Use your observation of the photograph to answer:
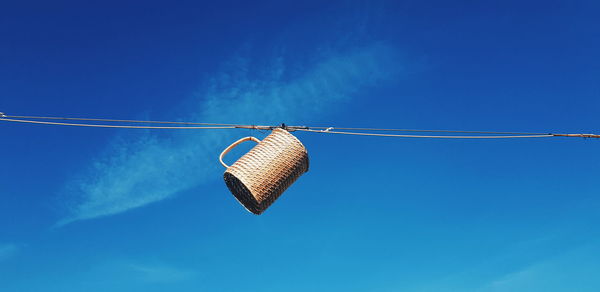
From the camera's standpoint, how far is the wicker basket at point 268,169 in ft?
17.8

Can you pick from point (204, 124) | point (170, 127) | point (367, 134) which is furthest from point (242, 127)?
point (367, 134)

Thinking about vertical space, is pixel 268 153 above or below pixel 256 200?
above

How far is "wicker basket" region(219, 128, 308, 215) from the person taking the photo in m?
5.42

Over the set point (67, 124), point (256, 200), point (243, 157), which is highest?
point (67, 124)

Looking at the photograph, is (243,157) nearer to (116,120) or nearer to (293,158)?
(293,158)

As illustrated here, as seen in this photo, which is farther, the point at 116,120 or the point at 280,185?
the point at 116,120

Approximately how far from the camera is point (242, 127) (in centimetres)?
592

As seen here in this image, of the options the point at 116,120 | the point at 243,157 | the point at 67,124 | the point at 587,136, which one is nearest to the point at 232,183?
the point at 243,157

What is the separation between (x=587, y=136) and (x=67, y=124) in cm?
511

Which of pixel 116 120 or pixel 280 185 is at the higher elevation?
pixel 116 120

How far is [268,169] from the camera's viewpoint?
5.46 m

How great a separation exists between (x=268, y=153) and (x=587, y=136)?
3.08 m

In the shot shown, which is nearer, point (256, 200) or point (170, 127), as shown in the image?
point (256, 200)

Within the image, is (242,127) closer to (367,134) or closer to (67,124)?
(367,134)
